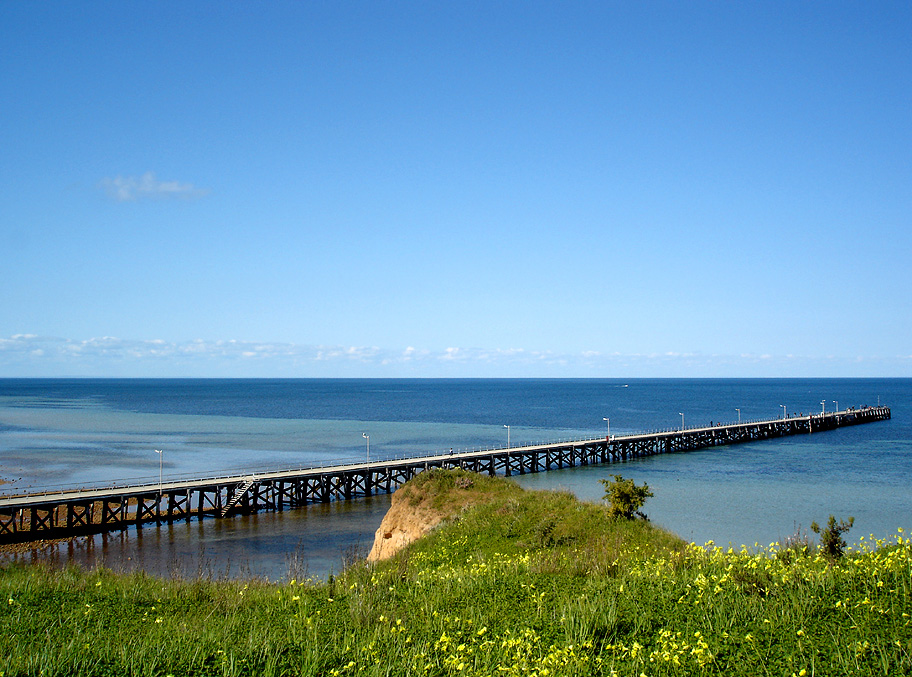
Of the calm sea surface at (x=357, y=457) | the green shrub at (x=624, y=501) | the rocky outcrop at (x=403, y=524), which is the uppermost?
the green shrub at (x=624, y=501)

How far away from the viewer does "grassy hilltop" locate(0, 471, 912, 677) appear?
8.57 m

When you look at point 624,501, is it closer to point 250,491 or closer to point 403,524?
point 403,524

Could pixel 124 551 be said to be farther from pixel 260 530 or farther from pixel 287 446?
pixel 287 446

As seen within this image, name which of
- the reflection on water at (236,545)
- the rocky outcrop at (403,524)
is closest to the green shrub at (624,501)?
the rocky outcrop at (403,524)

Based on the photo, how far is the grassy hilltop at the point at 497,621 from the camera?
8570 millimetres

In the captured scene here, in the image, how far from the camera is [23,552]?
3494 centimetres

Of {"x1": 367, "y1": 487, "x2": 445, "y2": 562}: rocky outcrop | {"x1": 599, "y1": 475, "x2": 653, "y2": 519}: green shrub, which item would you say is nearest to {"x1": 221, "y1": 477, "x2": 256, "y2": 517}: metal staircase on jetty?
{"x1": 367, "y1": 487, "x2": 445, "y2": 562}: rocky outcrop

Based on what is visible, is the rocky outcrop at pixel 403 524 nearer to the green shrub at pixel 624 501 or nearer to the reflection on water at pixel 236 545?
the reflection on water at pixel 236 545

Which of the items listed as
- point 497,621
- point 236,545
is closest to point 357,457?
point 236,545

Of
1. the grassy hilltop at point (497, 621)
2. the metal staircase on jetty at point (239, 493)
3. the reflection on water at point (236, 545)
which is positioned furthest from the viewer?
the metal staircase on jetty at point (239, 493)

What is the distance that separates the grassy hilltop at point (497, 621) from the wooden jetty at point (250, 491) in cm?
2711

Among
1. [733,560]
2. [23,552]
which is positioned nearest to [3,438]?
[23,552]

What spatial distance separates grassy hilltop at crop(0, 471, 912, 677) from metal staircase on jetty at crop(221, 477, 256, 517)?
2949 centimetres

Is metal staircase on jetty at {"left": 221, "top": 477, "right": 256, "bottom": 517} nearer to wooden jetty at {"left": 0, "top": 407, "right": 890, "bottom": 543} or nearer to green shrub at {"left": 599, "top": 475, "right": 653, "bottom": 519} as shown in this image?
wooden jetty at {"left": 0, "top": 407, "right": 890, "bottom": 543}
